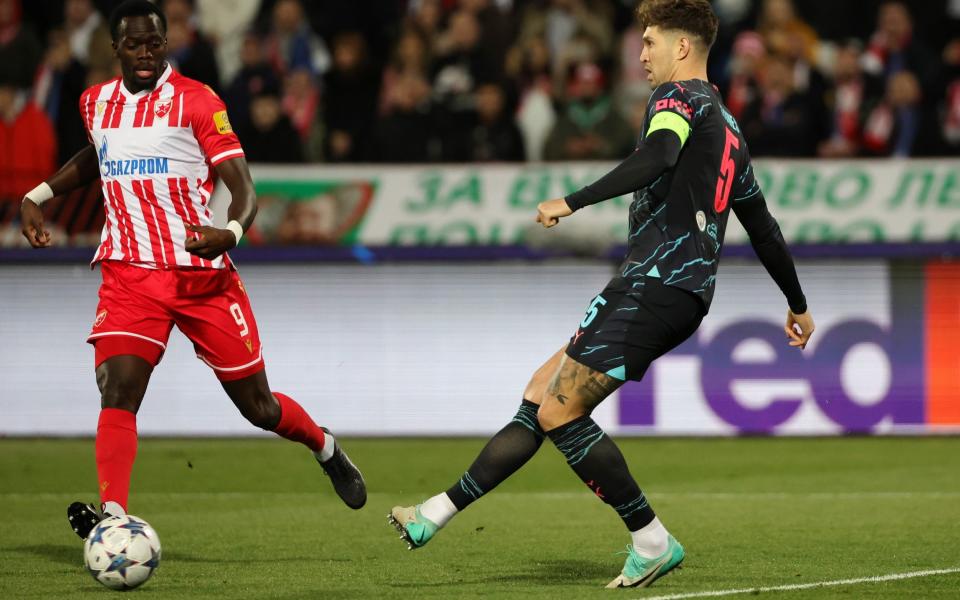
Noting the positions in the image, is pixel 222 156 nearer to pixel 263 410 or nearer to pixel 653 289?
pixel 263 410

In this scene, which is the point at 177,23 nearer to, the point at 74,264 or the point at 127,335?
the point at 74,264

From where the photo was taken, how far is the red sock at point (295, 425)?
7242 millimetres

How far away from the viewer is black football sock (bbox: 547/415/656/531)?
231 inches

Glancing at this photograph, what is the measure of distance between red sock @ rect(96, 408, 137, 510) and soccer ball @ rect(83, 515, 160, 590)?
0.37m

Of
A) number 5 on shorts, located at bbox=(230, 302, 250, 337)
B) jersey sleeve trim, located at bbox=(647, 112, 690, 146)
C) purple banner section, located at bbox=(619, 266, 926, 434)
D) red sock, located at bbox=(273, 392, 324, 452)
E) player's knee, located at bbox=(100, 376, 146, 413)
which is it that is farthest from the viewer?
purple banner section, located at bbox=(619, 266, 926, 434)

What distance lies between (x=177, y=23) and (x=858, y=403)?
23.9ft

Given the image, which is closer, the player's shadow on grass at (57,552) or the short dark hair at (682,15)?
the short dark hair at (682,15)

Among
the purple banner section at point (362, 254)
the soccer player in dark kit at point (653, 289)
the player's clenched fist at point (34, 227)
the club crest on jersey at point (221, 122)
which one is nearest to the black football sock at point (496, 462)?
the soccer player in dark kit at point (653, 289)

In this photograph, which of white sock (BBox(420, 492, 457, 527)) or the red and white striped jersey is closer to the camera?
white sock (BBox(420, 492, 457, 527))

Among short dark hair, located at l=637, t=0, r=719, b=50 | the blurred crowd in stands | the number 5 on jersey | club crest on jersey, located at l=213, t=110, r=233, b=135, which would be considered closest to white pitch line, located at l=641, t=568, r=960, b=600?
the number 5 on jersey

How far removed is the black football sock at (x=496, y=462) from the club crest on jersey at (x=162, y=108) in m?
1.99

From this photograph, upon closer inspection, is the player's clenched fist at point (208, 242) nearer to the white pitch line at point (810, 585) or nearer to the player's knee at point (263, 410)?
the player's knee at point (263, 410)

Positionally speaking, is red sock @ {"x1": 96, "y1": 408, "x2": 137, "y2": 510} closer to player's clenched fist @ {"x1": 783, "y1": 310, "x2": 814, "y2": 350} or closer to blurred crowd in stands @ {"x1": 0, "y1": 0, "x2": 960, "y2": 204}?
player's clenched fist @ {"x1": 783, "y1": 310, "x2": 814, "y2": 350}

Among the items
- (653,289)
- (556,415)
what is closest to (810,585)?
(556,415)
